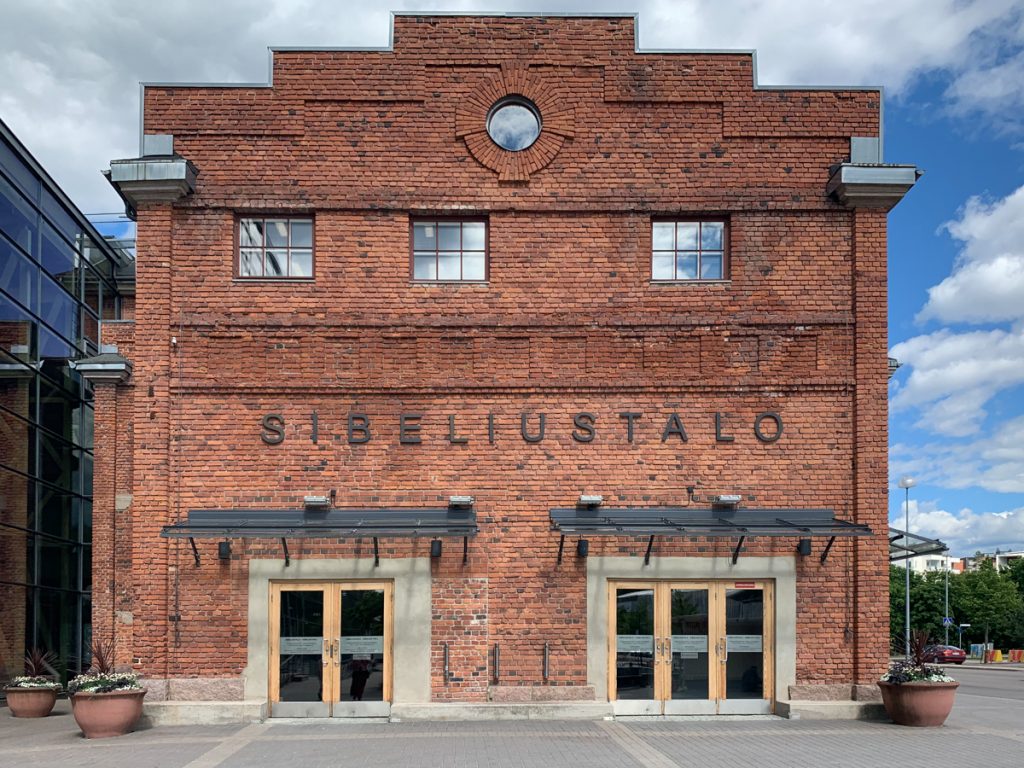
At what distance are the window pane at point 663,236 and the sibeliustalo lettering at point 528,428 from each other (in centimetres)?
274

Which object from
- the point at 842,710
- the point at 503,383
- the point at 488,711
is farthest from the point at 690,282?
the point at 488,711

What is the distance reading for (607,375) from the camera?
1520 cm

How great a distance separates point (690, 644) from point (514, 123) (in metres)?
8.69

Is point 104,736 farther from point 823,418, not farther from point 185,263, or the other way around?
point 823,418

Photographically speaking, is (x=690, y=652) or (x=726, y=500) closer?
(x=726, y=500)

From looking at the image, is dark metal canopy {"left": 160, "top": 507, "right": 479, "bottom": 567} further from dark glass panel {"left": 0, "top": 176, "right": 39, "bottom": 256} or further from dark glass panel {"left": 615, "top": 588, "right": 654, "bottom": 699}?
dark glass panel {"left": 0, "top": 176, "right": 39, "bottom": 256}

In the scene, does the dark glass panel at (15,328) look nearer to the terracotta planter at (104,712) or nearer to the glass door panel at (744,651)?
the terracotta planter at (104,712)

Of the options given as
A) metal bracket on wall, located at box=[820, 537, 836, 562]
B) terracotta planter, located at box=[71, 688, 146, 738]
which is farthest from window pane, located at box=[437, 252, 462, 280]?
terracotta planter, located at box=[71, 688, 146, 738]

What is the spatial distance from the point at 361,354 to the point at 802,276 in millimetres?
7120

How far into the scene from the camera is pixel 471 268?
1551 cm

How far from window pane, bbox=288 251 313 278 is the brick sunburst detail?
10.2ft

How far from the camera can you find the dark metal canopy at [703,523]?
1396 cm

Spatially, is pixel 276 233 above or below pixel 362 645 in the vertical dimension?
above

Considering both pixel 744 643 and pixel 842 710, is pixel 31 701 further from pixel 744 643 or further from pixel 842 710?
pixel 842 710
